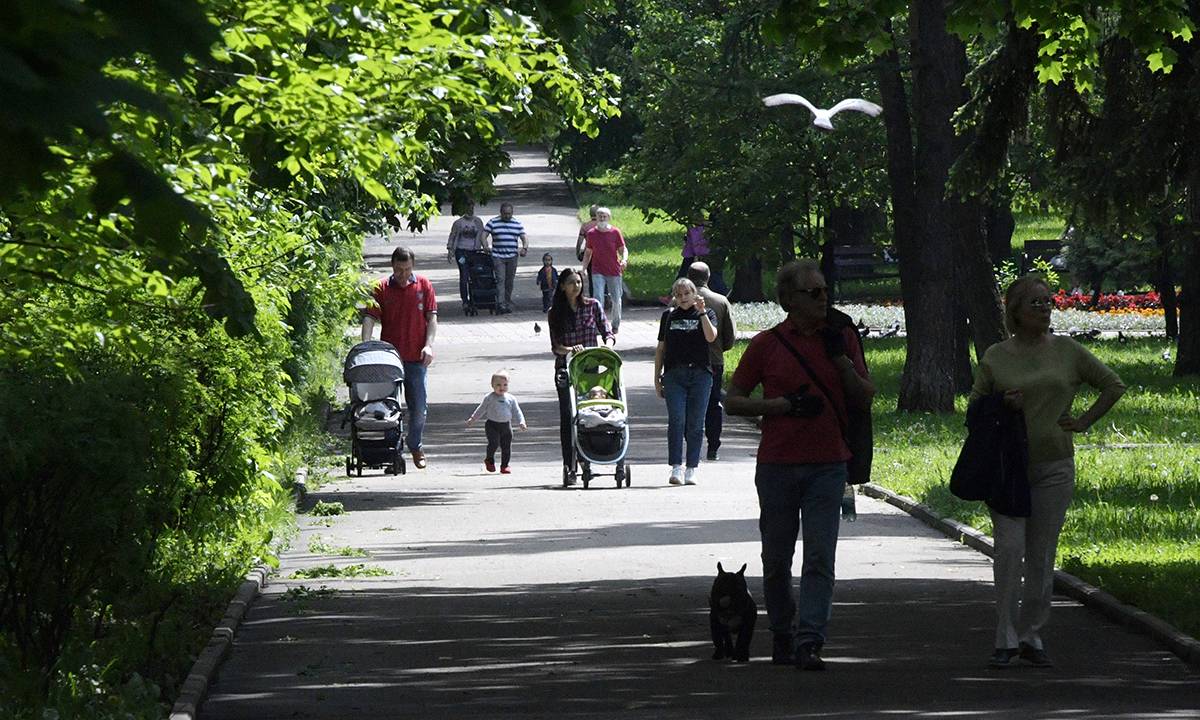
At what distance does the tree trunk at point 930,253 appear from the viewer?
77.2 feet

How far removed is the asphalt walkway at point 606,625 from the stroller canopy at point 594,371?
91cm

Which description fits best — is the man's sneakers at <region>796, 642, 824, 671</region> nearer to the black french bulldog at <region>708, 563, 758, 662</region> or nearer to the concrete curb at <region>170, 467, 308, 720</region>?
the black french bulldog at <region>708, 563, 758, 662</region>

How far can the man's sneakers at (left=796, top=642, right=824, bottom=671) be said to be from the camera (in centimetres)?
960

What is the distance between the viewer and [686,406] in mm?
18234

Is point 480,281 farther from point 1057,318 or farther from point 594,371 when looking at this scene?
point 594,371

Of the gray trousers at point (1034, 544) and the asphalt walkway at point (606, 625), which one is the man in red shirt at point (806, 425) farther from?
the gray trousers at point (1034, 544)

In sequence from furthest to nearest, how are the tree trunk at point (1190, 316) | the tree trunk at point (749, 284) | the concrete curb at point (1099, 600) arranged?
the tree trunk at point (749, 284) → the tree trunk at point (1190, 316) → the concrete curb at point (1099, 600)

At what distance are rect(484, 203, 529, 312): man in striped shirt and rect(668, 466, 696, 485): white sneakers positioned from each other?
19.7 meters

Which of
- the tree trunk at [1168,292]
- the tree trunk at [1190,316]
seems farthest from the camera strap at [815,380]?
the tree trunk at [1168,292]

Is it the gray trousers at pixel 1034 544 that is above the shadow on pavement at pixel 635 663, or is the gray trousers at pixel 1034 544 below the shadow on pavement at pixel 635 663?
above

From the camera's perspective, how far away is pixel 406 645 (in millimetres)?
10555

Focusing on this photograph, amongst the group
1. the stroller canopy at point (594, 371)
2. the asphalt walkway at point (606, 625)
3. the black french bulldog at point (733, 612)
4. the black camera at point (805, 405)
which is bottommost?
the asphalt walkway at point (606, 625)

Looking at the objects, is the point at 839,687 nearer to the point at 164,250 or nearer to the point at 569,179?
the point at 164,250

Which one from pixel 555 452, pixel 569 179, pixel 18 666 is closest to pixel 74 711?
pixel 18 666
